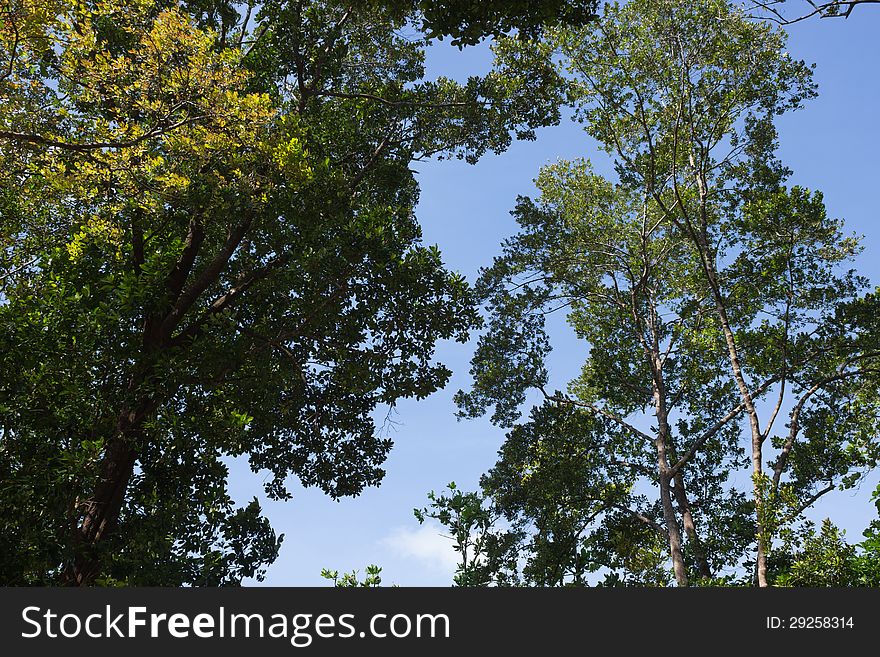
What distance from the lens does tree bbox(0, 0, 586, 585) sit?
12125 mm

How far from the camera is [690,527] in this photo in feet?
69.5

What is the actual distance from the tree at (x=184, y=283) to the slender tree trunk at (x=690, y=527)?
9.90 meters

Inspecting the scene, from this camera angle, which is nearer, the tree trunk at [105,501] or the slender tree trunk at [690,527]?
the tree trunk at [105,501]

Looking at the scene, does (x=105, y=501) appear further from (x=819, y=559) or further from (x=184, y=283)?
(x=819, y=559)

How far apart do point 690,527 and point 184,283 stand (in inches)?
613

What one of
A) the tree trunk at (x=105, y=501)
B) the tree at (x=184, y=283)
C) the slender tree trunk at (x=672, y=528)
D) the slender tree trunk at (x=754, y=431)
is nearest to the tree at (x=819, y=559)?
the slender tree trunk at (x=754, y=431)

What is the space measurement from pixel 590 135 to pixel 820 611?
47.4ft

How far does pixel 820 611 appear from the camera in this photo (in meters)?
8.52

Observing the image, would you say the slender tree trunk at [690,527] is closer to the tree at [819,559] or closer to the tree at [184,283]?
the tree at [819,559]

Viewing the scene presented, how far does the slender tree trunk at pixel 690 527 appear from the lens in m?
20.2

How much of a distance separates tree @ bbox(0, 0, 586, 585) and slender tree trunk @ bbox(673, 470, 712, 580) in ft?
32.5

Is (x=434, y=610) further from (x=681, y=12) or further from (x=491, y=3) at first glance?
(x=681, y=12)

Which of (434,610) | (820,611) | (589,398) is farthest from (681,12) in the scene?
(434,610)

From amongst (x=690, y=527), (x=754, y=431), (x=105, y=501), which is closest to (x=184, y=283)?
(x=105, y=501)
